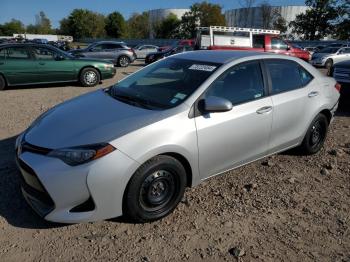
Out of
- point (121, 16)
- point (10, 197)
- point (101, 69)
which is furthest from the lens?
point (121, 16)

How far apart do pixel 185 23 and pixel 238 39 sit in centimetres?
6913

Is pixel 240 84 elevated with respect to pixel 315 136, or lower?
elevated

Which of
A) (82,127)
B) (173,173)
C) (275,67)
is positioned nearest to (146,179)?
(173,173)

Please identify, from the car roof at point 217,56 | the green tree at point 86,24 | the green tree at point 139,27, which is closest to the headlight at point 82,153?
the car roof at point 217,56

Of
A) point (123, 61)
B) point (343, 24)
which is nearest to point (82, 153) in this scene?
point (123, 61)

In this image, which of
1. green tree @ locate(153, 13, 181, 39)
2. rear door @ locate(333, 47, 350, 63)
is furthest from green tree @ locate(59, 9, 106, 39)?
rear door @ locate(333, 47, 350, 63)

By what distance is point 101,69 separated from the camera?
12.2m

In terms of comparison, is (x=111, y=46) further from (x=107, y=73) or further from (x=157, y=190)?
(x=157, y=190)

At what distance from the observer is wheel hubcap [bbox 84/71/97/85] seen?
39.1 feet

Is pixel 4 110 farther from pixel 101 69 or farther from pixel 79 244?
pixel 79 244

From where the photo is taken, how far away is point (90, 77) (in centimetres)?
1201

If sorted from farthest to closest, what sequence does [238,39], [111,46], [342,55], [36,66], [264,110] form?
[342,55], [111,46], [238,39], [36,66], [264,110]

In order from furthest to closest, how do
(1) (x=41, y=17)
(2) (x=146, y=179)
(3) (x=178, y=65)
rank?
1. (1) (x=41, y=17)
2. (3) (x=178, y=65)
3. (2) (x=146, y=179)

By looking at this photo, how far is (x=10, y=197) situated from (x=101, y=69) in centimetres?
869
